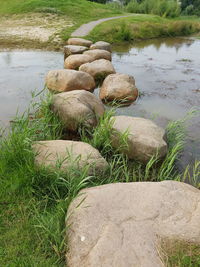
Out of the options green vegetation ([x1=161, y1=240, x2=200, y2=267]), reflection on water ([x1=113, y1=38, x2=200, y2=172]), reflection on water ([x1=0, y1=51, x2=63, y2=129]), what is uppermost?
green vegetation ([x1=161, y1=240, x2=200, y2=267])

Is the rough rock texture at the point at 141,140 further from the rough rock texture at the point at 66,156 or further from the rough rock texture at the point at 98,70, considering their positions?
the rough rock texture at the point at 98,70

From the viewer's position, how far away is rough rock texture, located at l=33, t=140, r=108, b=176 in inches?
106

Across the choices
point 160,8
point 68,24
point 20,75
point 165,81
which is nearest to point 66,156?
point 20,75

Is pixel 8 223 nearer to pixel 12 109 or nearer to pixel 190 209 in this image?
pixel 190 209

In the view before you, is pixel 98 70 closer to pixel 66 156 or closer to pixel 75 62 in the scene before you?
pixel 75 62

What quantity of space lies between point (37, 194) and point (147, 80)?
5567 millimetres

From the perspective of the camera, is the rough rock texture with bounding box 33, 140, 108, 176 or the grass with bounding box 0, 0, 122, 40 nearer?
the rough rock texture with bounding box 33, 140, 108, 176

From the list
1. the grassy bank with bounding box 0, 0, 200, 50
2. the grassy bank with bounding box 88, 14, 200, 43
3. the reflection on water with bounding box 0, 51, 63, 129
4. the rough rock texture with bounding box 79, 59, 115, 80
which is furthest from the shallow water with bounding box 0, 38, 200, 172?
the grassy bank with bounding box 0, 0, 200, 50

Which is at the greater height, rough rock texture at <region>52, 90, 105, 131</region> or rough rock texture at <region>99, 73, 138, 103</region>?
rough rock texture at <region>52, 90, 105, 131</region>

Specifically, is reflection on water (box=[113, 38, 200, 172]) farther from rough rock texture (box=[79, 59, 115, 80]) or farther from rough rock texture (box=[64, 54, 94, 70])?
rough rock texture (box=[64, 54, 94, 70])

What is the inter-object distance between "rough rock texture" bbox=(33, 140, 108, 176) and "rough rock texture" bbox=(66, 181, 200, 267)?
16.1 inches

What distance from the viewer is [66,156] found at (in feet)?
9.30

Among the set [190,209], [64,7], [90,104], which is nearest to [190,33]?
[64,7]

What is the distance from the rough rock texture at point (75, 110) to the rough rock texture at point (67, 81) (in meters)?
1.44
